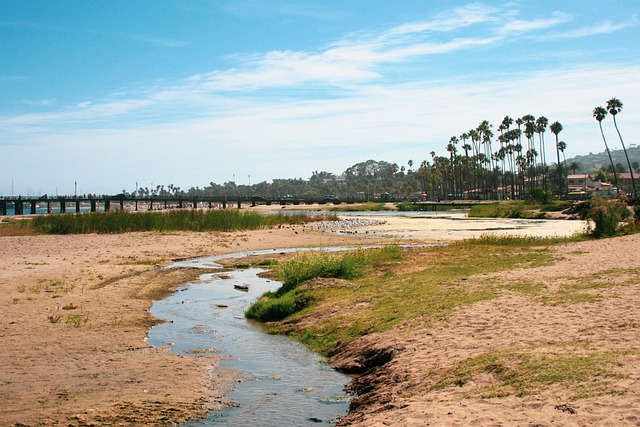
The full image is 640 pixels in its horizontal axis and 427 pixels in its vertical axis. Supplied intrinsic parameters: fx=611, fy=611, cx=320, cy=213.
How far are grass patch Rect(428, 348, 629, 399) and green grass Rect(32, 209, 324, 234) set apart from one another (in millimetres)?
43024

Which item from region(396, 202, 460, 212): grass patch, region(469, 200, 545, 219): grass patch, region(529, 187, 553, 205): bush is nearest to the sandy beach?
region(469, 200, 545, 219): grass patch

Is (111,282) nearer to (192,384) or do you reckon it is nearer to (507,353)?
(192,384)

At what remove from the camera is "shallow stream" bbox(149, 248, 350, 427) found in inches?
390

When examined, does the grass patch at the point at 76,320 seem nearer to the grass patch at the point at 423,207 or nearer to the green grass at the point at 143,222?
the green grass at the point at 143,222

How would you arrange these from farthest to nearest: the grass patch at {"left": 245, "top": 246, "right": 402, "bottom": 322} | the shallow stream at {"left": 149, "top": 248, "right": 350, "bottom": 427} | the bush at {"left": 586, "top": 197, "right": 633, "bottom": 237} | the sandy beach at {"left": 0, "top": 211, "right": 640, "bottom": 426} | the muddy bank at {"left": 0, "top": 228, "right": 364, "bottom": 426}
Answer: the bush at {"left": 586, "top": 197, "right": 633, "bottom": 237} → the grass patch at {"left": 245, "top": 246, "right": 402, "bottom": 322} → the shallow stream at {"left": 149, "top": 248, "right": 350, "bottom": 427} → the muddy bank at {"left": 0, "top": 228, "right": 364, "bottom": 426} → the sandy beach at {"left": 0, "top": 211, "right": 640, "bottom": 426}

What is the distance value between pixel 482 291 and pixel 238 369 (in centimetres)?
750

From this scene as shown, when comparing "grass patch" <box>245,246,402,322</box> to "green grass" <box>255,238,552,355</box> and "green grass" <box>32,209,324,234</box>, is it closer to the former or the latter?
"green grass" <box>255,238,552,355</box>

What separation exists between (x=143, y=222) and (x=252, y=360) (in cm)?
4009

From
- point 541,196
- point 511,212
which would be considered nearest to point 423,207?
point 541,196

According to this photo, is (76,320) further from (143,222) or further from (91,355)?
(143,222)

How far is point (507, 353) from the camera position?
10.1 m

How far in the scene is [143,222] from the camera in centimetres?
5100

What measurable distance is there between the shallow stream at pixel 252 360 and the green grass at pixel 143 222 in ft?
94.1

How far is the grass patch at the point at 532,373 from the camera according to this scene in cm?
827
